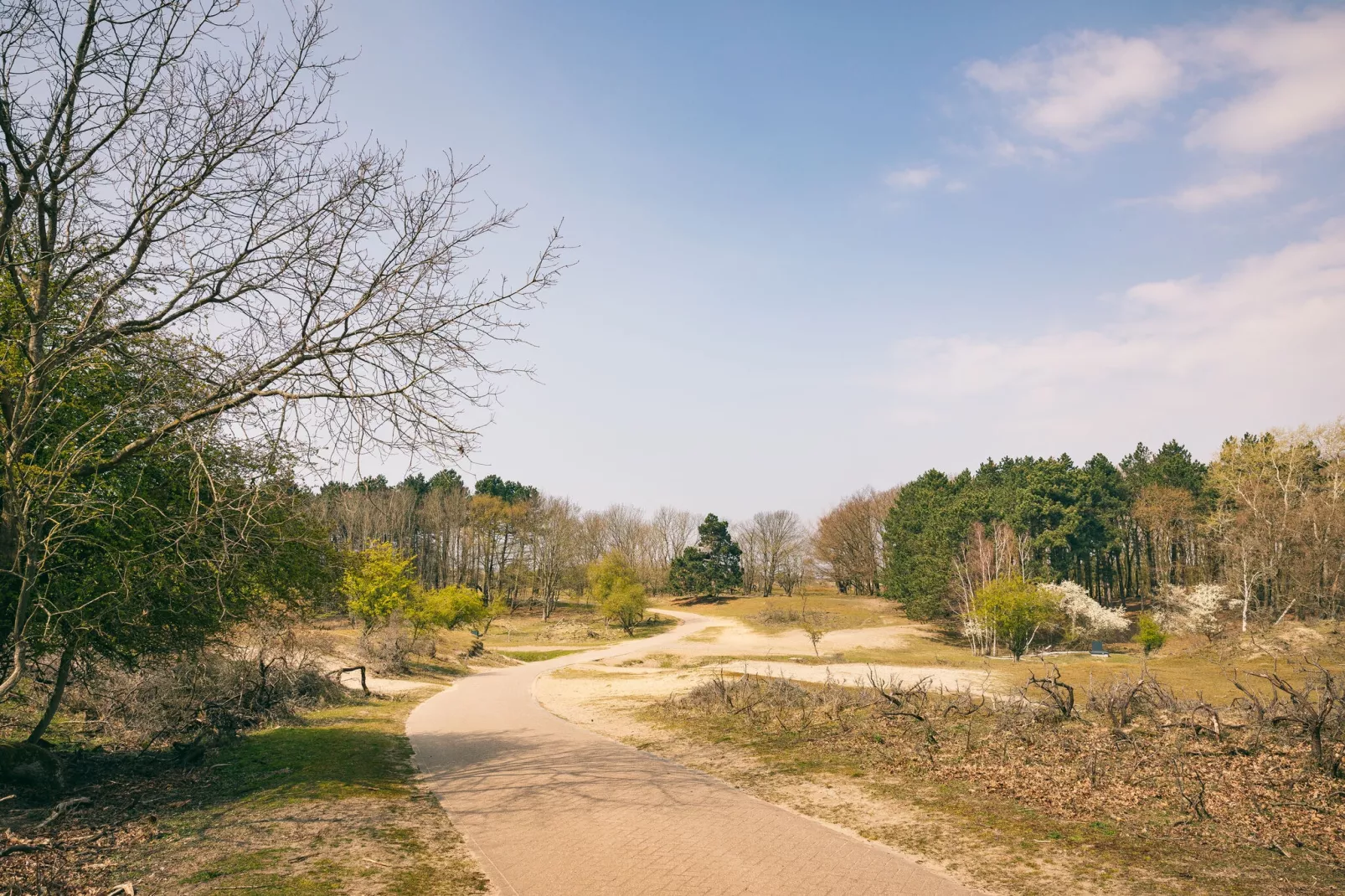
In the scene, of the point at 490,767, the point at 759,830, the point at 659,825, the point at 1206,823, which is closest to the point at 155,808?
the point at 490,767

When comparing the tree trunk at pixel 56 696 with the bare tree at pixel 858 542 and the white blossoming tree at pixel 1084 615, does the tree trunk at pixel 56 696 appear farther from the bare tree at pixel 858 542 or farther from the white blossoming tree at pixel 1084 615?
the bare tree at pixel 858 542

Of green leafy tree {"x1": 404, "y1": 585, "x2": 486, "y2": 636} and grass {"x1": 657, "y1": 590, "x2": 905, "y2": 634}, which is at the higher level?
green leafy tree {"x1": 404, "y1": 585, "x2": 486, "y2": 636}

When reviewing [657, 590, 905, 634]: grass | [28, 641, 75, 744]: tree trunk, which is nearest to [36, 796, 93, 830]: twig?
[28, 641, 75, 744]: tree trunk

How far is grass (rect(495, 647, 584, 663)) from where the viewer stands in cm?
4709

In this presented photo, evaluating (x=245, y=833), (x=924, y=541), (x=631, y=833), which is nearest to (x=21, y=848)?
(x=245, y=833)

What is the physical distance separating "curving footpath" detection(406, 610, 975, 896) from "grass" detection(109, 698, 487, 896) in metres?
0.54

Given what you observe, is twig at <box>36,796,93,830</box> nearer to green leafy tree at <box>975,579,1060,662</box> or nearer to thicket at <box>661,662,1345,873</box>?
thicket at <box>661,662,1345,873</box>

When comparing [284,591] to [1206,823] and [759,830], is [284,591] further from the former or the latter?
[1206,823]

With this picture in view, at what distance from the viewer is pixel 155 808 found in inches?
337

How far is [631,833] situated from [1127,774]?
6.42 metres

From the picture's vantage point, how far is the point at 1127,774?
9531 millimetres

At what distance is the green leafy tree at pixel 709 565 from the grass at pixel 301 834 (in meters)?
82.3

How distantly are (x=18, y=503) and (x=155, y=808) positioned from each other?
12.9 feet

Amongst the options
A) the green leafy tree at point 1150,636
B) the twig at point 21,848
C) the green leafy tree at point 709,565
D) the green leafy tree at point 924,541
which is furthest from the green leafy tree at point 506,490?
the twig at point 21,848
